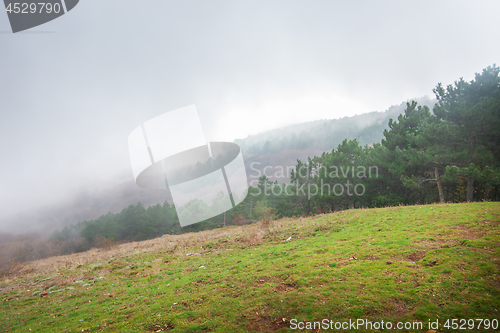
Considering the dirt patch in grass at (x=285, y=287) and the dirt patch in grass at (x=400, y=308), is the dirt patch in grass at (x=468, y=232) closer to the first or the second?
the dirt patch in grass at (x=400, y=308)

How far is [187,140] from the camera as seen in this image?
9.09 meters

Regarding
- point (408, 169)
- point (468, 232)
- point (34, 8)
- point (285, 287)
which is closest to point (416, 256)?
point (468, 232)

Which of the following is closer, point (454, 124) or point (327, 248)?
point (327, 248)

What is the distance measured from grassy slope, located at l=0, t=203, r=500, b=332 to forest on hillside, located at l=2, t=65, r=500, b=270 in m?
11.7

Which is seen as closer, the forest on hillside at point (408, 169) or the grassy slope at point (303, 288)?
the grassy slope at point (303, 288)

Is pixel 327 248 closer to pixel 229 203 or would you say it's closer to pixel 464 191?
pixel 229 203

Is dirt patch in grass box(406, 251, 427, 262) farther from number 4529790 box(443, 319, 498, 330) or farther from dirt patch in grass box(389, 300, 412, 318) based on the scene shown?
number 4529790 box(443, 319, 498, 330)

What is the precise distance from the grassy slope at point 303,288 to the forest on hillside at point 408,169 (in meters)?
11.7

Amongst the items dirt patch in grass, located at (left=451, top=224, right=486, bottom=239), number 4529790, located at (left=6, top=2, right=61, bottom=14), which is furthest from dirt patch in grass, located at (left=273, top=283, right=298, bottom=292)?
number 4529790, located at (left=6, top=2, right=61, bottom=14)

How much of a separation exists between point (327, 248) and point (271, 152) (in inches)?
6642

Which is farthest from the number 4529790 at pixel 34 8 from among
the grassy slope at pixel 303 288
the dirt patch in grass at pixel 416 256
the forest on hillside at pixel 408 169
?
the forest on hillside at pixel 408 169

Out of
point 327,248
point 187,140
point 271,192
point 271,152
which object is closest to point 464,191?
point 327,248

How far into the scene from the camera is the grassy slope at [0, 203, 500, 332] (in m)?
5.68

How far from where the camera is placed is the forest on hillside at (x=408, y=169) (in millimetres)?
21469
